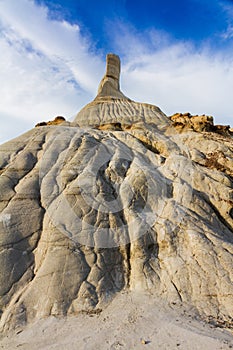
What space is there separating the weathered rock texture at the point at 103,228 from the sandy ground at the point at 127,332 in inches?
20.6

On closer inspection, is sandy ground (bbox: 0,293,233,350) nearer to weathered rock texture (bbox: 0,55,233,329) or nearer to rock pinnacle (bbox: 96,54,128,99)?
weathered rock texture (bbox: 0,55,233,329)

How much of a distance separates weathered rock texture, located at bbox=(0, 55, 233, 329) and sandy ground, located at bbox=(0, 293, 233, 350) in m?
0.52

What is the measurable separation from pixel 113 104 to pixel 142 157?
24321 mm

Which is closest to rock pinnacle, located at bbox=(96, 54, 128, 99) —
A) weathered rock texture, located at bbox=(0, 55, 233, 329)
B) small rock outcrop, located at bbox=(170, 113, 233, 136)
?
small rock outcrop, located at bbox=(170, 113, 233, 136)

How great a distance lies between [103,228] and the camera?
11492mm

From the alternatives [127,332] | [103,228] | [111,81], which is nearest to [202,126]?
[103,228]

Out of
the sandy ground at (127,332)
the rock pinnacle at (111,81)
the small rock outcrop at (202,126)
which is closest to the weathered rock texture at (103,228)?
the sandy ground at (127,332)

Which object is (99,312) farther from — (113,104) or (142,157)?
(113,104)

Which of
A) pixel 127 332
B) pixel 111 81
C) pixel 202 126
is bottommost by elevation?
pixel 127 332

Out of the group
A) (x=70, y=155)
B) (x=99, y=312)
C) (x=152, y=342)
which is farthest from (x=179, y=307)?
(x=70, y=155)

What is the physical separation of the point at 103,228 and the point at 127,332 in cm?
422

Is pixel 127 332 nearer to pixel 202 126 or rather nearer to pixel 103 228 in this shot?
pixel 103 228

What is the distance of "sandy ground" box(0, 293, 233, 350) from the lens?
7.48 metres

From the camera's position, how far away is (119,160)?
48.5 feet
